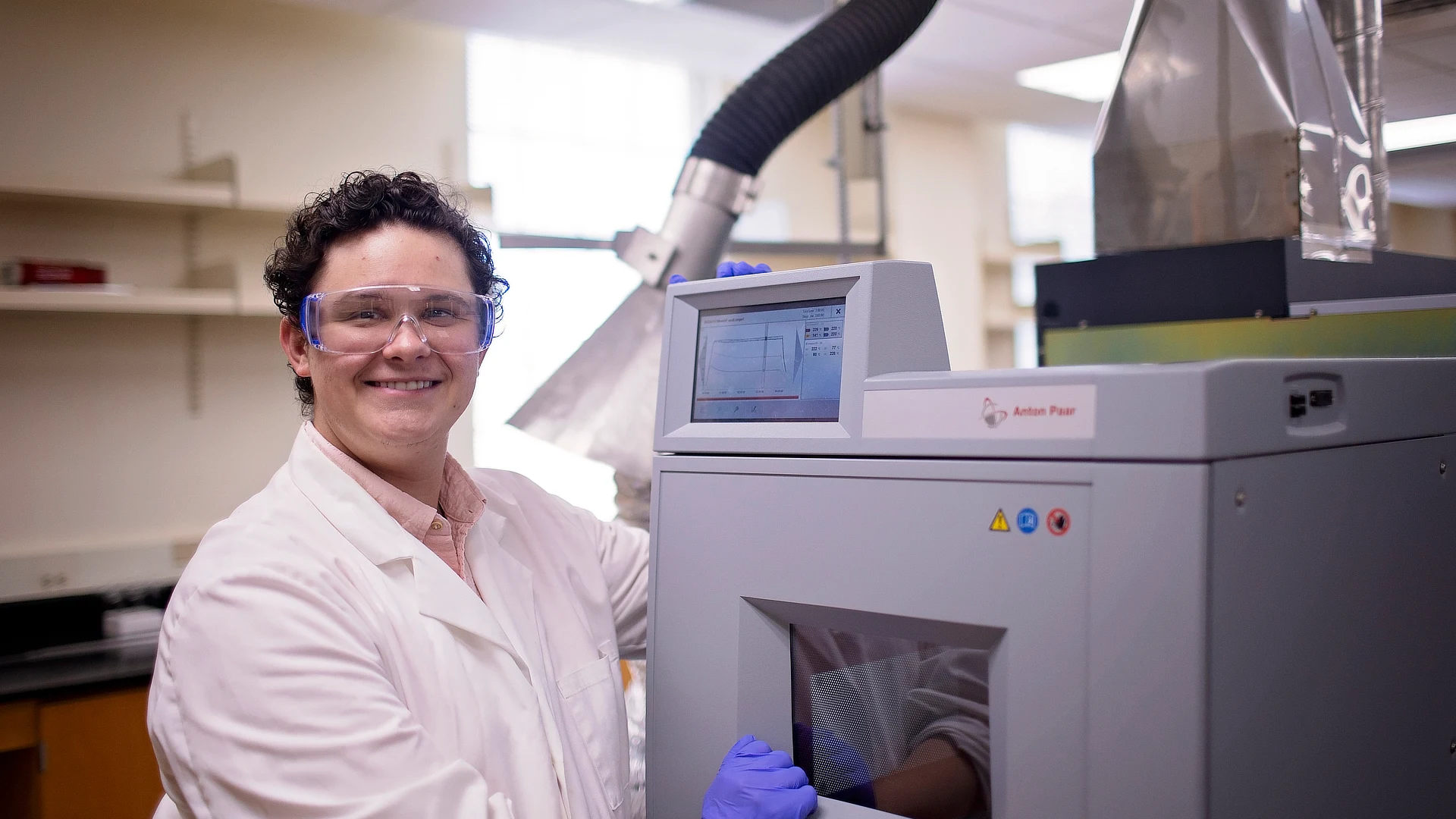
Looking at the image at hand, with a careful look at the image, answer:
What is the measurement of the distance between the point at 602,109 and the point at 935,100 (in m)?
1.55

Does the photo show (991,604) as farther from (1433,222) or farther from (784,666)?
(1433,222)

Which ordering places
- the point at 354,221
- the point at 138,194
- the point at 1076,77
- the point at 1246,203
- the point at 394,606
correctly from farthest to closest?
1. the point at 1076,77
2. the point at 138,194
3. the point at 1246,203
4. the point at 354,221
5. the point at 394,606

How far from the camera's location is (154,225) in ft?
9.64

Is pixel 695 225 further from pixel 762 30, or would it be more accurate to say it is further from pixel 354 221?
pixel 762 30

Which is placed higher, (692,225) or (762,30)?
(762,30)

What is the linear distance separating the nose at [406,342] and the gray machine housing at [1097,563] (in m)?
0.27

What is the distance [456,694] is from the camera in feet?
3.43

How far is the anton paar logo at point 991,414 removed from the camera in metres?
0.80

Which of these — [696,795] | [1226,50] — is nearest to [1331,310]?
[1226,50]

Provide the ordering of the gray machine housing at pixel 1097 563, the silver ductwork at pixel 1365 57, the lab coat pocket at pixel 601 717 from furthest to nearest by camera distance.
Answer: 1. the silver ductwork at pixel 1365 57
2. the lab coat pocket at pixel 601 717
3. the gray machine housing at pixel 1097 563

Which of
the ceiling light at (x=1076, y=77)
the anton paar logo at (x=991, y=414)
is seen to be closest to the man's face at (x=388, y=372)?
the anton paar logo at (x=991, y=414)

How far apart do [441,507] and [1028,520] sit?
75 centimetres

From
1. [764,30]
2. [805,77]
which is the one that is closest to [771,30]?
[764,30]

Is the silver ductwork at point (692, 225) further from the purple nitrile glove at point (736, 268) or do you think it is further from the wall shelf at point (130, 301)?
the wall shelf at point (130, 301)
